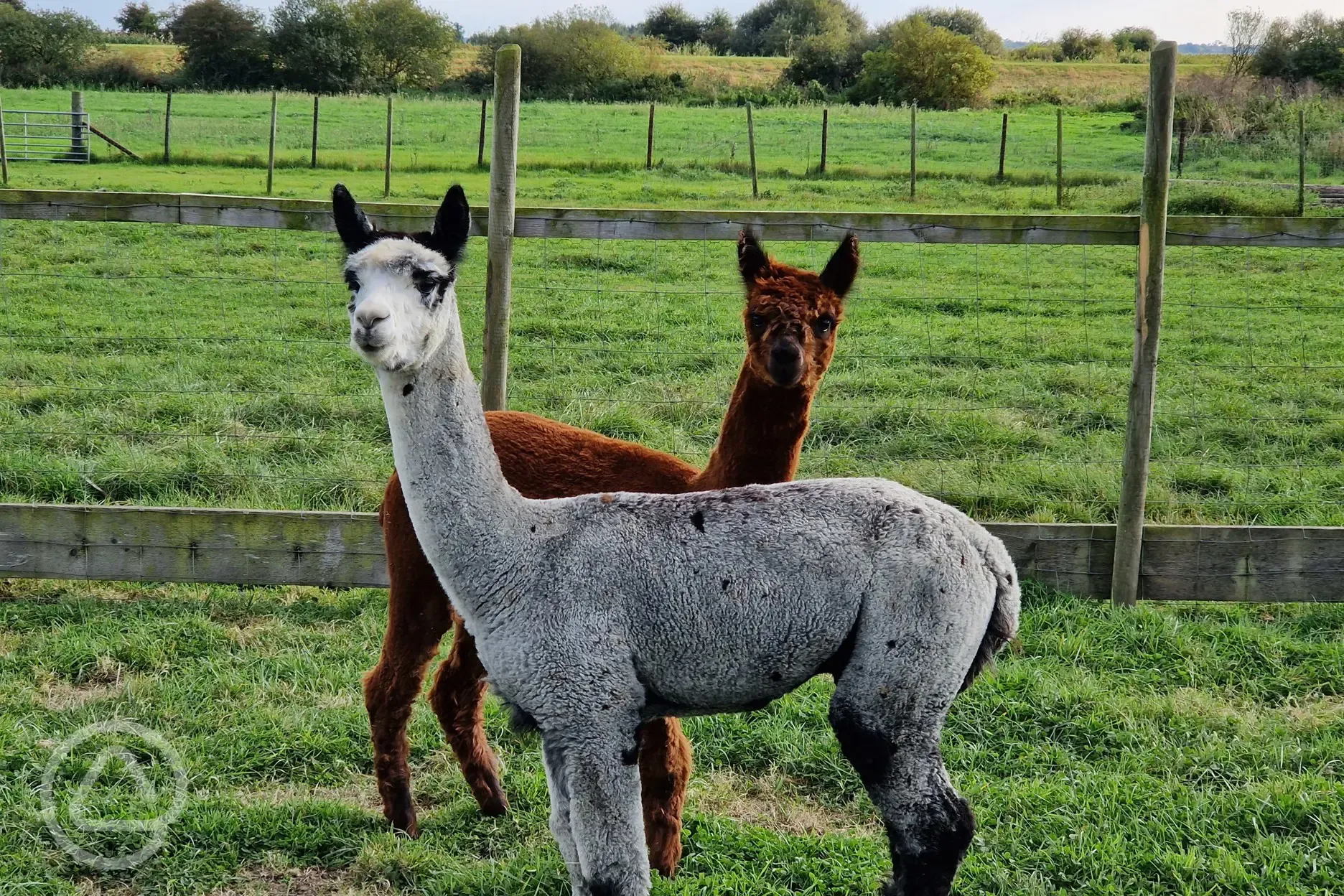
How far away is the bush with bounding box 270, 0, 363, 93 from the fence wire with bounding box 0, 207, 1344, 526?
132 feet

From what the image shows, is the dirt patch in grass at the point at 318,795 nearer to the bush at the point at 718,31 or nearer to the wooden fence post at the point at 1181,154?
the wooden fence post at the point at 1181,154

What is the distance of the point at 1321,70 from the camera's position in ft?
135

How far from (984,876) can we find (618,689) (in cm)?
162

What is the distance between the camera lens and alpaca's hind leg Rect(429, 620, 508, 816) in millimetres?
4211

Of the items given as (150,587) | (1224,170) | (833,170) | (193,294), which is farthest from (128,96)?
(150,587)

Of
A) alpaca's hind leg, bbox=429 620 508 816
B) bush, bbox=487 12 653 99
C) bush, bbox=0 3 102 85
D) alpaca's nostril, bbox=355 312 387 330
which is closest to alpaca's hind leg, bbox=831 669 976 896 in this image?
alpaca's nostril, bbox=355 312 387 330

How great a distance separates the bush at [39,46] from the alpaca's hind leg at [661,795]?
163ft

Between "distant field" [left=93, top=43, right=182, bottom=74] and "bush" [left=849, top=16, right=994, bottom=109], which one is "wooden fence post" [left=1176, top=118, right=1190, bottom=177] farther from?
"distant field" [left=93, top=43, right=182, bottom=74]

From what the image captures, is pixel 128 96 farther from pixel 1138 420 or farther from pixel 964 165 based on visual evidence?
pixel 1138 420

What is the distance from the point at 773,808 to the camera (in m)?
4.36

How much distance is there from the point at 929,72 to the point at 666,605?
141ft

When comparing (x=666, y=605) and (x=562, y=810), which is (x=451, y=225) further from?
(x=562, y=810)

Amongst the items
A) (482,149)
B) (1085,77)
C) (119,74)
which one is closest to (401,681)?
(482,149)

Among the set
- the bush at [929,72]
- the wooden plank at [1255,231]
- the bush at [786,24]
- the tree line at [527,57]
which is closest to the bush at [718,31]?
the bush at [786,24]
